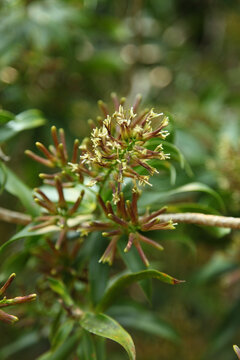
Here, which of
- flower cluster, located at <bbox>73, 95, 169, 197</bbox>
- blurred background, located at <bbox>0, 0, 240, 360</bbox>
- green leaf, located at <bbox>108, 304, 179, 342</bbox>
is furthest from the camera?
blurred background, located at <bbox>0, 0, 240, 360</bbox>

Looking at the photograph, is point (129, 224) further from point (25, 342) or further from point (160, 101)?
point (160, 101)

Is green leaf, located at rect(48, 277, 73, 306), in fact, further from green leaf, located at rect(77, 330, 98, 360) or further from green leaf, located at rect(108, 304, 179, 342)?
green leaf, located at rect(108, 304, 179, 342)

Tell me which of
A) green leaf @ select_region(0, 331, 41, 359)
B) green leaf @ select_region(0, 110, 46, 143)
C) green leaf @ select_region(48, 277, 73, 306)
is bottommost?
green leaf @ select_region(0, 331, 41, 359)

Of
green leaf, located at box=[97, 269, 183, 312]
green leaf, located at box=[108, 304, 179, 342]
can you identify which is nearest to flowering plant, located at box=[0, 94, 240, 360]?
green leaf, located at box=[97, 269, 183, 312]

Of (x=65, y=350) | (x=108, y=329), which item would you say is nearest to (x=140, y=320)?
(x=65, y=350)

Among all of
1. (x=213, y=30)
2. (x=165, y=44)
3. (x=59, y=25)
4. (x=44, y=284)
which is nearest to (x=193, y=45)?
(x=213, y=30)

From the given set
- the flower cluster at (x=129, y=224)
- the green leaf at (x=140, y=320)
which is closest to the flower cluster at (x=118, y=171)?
the flower cluster at (x=129, y=224)

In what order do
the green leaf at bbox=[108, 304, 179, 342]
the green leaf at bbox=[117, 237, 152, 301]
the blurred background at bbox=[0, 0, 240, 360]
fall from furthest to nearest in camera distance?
the blurred background at bbox=[0, 0, 240, 360] < the green leaf at bbox=[108, 304, 179, 342] < the green leaf at bbox=[117, 237, 152, 301]
